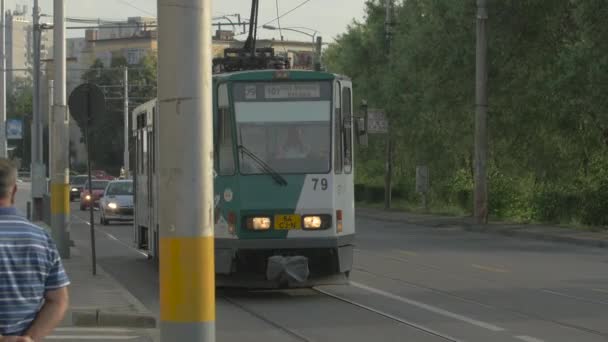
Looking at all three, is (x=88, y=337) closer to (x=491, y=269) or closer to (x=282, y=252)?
(x=282, y=252)

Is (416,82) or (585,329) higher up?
(416,82)

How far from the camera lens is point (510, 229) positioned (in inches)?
1395

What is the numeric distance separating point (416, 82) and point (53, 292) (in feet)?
133

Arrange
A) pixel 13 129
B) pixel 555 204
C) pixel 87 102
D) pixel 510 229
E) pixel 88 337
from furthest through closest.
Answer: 1. pixel 13 129
2. pixel 555 204
3. pixel 510 229
4. pixel 87 102
5. pixel 88 337

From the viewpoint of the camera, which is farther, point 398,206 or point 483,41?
point 398,206

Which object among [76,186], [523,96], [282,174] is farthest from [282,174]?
[76,186]

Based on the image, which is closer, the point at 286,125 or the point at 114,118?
the point at 286,125

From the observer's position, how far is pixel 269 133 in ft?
56.9

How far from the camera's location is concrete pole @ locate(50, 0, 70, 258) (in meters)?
23.1

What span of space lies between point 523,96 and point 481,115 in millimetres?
1620

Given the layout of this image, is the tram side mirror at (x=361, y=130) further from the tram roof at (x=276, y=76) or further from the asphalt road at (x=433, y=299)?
the asphalt road at (x=433, y=299)

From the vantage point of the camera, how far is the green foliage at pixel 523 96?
33.1 meters

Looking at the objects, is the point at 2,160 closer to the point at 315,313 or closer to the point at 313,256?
the point at 315,313

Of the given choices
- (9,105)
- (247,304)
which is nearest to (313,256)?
(247,304)
